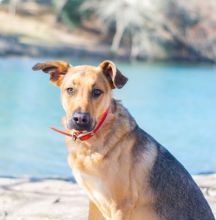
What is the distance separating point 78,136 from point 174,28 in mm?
44435

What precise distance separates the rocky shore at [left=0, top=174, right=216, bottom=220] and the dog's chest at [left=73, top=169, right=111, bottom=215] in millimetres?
1186

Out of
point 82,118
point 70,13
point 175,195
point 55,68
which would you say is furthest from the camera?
point 70,13

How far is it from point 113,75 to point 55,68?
517 mm

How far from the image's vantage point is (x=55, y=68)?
195 inches

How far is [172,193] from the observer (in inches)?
191

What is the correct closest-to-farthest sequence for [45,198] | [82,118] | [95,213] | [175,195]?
[82,118]
[175,195]
[95,213]
[45,198]

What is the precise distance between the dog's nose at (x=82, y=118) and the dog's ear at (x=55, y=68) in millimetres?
479

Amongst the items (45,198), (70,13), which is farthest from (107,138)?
(70,13)

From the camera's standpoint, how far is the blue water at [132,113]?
38.7 ft

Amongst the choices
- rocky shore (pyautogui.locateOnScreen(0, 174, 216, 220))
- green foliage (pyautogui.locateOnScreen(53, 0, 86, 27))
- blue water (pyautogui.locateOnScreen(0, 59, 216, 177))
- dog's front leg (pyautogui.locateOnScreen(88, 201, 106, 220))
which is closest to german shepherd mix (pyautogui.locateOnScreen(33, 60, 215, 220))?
dog's front leg (pyautogui.locateOnScreen(88, 201, 106, 220))

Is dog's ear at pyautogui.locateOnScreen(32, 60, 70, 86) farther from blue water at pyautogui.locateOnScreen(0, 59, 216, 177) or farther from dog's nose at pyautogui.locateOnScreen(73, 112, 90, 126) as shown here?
blue water at pyautogui.locateOnScreen(0, 59, 216, 177)

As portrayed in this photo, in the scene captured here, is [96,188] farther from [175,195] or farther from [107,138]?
[175,195]

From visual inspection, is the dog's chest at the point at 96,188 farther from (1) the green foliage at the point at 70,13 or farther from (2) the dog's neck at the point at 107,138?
(1) the green foliage at the point at 70,13

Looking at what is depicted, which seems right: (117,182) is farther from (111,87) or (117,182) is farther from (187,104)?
(187,104)
